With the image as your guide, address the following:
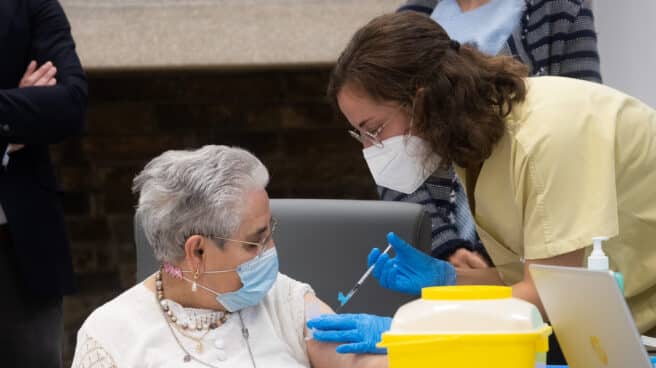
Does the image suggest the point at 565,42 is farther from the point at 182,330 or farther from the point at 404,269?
the point at 182,330

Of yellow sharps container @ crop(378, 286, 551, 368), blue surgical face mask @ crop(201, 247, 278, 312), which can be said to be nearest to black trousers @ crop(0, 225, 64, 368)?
blue surgical face mask @ crop(201, 247, 278, 312)

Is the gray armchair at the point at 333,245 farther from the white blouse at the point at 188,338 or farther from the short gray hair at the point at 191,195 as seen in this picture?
the short gray hair at the point at 191,195

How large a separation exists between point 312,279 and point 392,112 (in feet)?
1.64

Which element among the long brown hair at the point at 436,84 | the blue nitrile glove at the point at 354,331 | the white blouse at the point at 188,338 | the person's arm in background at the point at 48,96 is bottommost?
the white blouse at the point at 188,338

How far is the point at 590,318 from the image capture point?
1.26 metres

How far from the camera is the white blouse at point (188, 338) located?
186cm

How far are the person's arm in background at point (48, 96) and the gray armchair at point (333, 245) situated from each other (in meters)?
0.50

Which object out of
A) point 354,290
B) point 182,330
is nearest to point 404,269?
point 354,290

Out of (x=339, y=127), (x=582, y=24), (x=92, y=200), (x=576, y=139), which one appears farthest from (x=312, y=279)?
(x=92, y=200)

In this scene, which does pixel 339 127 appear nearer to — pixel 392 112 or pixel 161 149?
pixel 161 149

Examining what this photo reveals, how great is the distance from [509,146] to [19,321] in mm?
1360

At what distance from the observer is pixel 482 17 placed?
254 cm

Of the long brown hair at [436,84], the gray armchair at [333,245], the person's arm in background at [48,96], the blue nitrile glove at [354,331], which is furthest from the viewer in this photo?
the person's arm in background at [48,96]

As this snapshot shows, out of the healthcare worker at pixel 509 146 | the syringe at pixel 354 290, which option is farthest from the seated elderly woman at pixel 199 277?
the healthcare worker at pixel 509 146
